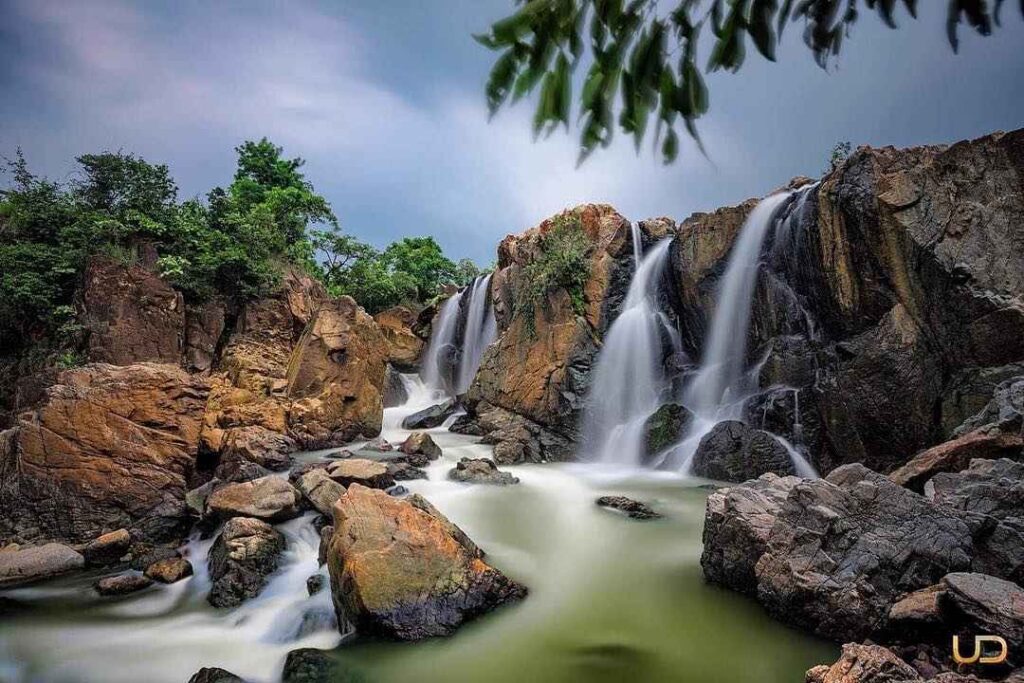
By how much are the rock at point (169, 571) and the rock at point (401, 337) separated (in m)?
16.1

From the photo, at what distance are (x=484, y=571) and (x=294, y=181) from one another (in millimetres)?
24211

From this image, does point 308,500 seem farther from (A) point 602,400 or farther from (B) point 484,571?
(A) point 602,400

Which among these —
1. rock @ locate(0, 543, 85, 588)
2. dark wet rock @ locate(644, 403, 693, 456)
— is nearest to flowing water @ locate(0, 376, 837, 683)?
rock @ locate(0, 543, 85, 588)

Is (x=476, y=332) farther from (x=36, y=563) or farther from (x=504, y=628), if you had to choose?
(x=504, y=628)

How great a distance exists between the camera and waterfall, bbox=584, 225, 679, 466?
13148 millimetres

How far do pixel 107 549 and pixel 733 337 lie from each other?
12906 millimetres

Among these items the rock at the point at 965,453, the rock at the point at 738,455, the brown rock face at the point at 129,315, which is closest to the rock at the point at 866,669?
the rock at the point at 965,453

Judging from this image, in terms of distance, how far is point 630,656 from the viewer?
4.31m

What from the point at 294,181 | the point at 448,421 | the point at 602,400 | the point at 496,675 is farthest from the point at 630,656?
the point at 294,181

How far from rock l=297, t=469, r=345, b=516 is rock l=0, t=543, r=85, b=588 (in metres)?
2.97

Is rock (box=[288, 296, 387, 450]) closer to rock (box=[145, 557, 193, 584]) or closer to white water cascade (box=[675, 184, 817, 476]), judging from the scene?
rock (box=[145, 557, 193, 584])

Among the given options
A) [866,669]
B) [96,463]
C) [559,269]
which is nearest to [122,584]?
[96,463]

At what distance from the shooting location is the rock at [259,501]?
7.10m

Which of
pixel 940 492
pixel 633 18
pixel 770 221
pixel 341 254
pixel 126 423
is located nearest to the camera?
pixel 633 18
